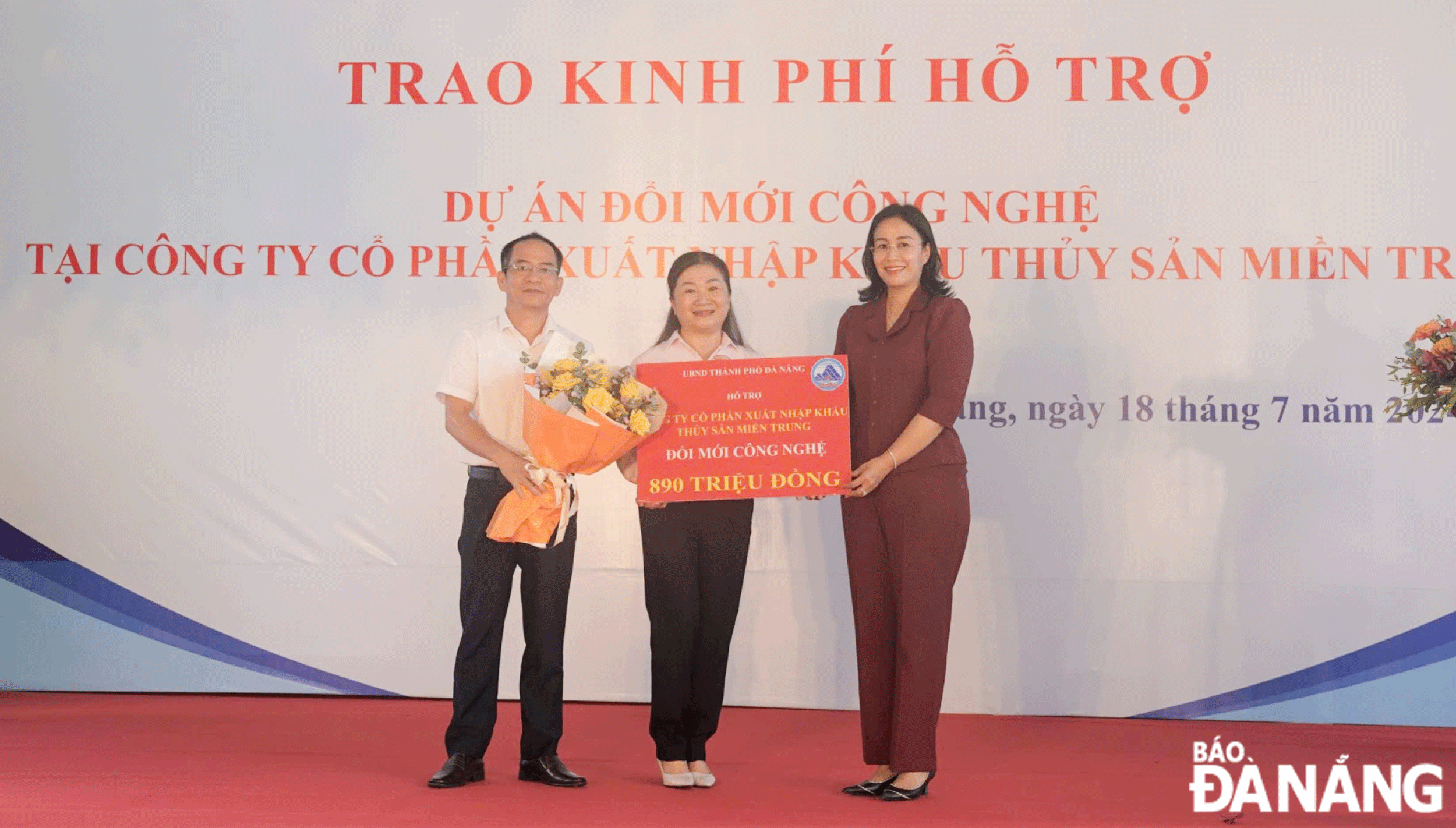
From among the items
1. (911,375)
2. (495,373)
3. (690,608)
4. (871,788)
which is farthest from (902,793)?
(495,373)

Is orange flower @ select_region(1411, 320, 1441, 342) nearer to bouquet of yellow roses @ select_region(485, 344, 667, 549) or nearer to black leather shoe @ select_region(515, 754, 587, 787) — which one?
bouquet of yellow roses @ select_region(485, 344, 667, 549)

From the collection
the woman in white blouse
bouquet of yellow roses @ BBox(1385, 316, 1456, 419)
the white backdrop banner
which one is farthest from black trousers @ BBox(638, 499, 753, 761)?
bouquet of yellow roses @ BBox(1385, 316, 1456, 419)

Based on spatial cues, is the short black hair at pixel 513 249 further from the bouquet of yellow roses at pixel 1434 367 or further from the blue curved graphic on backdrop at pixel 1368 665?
the blue curved graphic on backdrop at pixel 1368 665

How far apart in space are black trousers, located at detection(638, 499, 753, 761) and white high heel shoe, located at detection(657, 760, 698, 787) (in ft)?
0.12

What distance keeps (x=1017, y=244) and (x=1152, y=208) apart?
1.62 feet

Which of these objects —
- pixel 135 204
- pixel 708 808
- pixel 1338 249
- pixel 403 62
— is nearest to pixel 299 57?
pixel 403 62

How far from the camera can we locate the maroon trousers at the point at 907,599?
3.15m

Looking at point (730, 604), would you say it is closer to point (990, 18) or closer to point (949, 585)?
point (949, 585)

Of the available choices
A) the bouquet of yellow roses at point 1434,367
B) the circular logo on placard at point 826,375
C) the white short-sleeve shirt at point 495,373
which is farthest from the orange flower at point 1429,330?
the white short-sleeve shirt at point 495,373

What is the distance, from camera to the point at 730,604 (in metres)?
3.25

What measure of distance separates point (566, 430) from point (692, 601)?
1.83 feet

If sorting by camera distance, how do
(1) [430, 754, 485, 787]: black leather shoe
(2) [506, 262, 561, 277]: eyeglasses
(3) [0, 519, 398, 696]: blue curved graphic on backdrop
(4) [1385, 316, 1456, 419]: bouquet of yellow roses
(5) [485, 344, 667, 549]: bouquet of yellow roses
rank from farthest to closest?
(3) [0, 519, 398, 696]: blue curved graphic on backdrop, (4) [1385, 316, 1456, 419]: bouquet of yellow roses, (2) [506, 262, 561, 277]: eyeglasses, (1) [430, 754, 485, 787]: black leather shoe, (5) [485, 344, 667, 549]: bouquet of yellow roses

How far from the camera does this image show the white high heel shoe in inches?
127

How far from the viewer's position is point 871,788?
3.17 meters
